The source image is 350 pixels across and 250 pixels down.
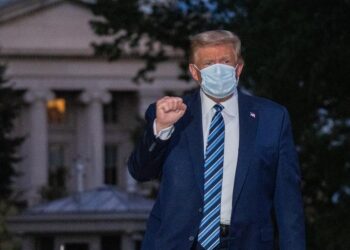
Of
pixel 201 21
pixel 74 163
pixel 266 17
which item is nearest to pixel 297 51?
pixel 266 17

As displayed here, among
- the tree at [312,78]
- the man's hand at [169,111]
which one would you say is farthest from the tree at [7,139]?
the man's hand at [169,111]

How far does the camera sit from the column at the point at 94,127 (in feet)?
365

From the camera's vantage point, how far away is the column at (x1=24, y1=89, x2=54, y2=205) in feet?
360

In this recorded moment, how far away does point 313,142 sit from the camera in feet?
94.5

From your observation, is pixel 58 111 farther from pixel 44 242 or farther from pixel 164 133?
pixel 164 133

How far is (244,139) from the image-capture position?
6.98 meters

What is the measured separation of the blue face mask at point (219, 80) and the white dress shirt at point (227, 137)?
0.08 m

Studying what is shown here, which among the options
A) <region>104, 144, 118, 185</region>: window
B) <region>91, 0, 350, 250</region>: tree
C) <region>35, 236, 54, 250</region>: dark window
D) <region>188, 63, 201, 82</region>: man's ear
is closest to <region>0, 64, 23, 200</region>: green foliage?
<region>35, 236, 54, 250</region>: dark window

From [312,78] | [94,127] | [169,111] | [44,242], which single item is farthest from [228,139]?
[94,127]

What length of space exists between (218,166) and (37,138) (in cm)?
10343

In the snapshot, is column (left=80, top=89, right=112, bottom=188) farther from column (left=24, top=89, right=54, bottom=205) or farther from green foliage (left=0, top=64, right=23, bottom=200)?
green foliage (left=0, top=64, right=23, bottom=200)

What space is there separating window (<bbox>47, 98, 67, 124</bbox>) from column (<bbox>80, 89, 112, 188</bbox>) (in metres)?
2.37

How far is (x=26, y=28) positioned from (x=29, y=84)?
4646mm

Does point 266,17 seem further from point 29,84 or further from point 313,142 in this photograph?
point 29,84
